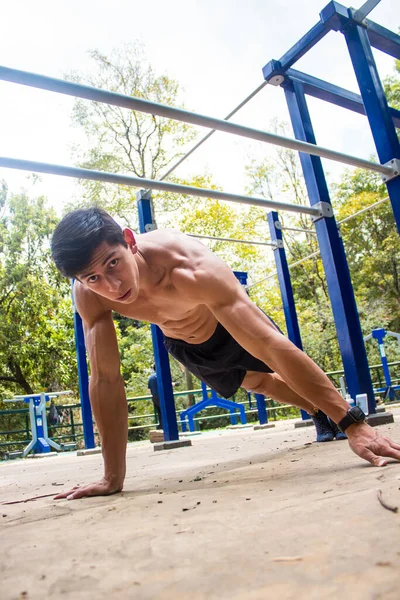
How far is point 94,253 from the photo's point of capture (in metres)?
1.44

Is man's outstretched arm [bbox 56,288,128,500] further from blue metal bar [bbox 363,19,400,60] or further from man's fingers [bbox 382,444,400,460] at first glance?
blue metal bar [bbox 363,19,400,60]

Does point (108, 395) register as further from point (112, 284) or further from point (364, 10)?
point (364, 10)

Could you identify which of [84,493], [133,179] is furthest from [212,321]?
[84,493]

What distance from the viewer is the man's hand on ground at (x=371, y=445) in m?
1.23

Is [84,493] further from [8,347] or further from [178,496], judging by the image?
[8,347]

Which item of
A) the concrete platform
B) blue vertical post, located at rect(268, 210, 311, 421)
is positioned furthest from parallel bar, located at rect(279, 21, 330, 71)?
the concrete platform

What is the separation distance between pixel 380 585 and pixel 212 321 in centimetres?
164

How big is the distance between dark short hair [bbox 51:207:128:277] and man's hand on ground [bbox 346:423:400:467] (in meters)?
0.89

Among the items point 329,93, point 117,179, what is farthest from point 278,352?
point 329,93

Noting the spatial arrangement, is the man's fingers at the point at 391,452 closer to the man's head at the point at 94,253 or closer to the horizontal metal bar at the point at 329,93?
the man's head at the point at 94,253

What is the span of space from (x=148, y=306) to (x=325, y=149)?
106 centimetres

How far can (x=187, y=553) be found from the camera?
0.65 metres

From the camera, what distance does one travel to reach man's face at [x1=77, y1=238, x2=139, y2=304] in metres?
1.45

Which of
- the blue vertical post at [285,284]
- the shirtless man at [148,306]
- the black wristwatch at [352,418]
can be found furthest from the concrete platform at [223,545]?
the blue vertical post at [285,284]
